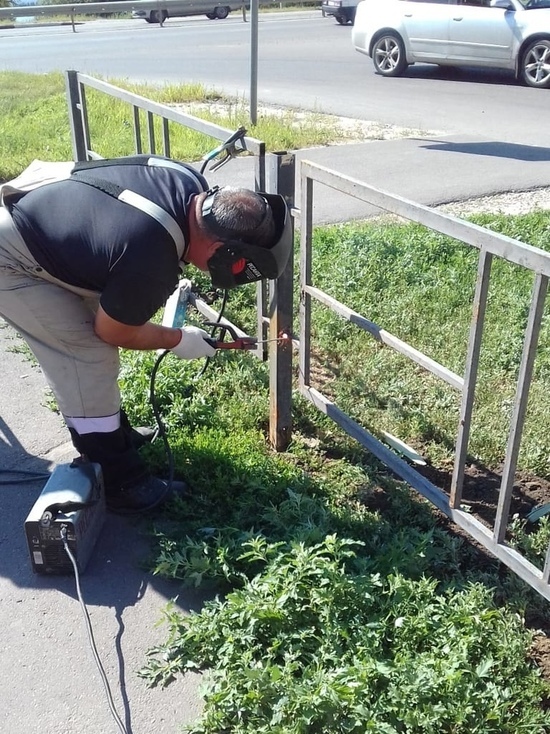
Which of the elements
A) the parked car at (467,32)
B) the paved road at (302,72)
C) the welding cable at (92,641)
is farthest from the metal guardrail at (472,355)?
the parked car at (467,32)

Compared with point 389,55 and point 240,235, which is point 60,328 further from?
point 389,55

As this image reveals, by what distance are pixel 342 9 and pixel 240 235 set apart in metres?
23.7

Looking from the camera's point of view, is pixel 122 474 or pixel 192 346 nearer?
pixel 192 346

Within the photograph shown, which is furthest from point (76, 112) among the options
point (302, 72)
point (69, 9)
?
point (69, 9)

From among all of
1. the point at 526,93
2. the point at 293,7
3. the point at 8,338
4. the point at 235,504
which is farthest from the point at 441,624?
the point at 293,7

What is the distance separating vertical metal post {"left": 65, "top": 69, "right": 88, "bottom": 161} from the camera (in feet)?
19.7

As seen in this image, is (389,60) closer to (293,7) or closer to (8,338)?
(8,338)

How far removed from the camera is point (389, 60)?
14.2 m

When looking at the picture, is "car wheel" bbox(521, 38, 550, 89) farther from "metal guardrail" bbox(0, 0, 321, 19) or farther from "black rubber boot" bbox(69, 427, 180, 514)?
"black rubber boot" bbox(69, 427, 180, 514)

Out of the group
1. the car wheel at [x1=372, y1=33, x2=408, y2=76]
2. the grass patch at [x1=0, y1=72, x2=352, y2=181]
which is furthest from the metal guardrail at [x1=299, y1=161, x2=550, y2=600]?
the car wheel at [x1=372, y1=33, x2=408, y2=76]

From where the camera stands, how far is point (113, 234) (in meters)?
2.70

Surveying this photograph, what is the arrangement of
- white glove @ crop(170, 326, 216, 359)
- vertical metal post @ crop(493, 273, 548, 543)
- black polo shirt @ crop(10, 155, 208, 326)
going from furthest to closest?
white glove @ crop(170, 326, 216, 359) < black polo shirt @ crop(10, 155, 208, 326) < vertical metal post @ crop(493, 273, 548, 543)

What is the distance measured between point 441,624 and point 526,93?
11754 mm

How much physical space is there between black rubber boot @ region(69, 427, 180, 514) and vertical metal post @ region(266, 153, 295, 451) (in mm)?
685
